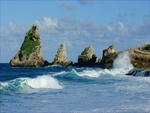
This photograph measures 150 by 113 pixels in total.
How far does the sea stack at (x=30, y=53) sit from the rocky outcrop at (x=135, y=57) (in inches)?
892

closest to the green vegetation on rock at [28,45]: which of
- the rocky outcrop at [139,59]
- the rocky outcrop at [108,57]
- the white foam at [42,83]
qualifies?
the rocky outcrop at [108,57]

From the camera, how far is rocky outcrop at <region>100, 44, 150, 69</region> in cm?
7125

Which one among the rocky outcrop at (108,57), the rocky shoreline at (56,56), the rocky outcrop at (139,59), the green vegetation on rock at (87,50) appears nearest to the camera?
the rocky outcrop at (139,59)

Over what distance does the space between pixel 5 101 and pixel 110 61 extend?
60653 millimetres

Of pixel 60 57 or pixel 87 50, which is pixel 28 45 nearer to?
pixel 60 57

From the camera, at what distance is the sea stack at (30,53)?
104 m

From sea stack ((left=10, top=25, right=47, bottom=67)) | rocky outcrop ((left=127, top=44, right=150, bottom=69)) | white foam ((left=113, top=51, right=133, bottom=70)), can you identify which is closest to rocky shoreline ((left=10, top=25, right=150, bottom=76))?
sea stack ((left=10, top=25, right=47, bottom=67))

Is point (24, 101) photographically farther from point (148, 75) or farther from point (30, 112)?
point (148, 75)

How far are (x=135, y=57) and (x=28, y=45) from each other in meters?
46.4

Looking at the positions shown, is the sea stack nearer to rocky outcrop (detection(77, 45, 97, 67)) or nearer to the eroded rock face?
the eroded rock face

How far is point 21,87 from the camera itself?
30469mm

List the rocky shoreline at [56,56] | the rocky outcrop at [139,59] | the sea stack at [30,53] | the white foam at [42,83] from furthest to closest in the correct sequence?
1. the sea stack at [30,53]
2. the rocky shoreline at [56,56]
3. the rocky outcrop at [139,59]
4. the white foam at [42,83]

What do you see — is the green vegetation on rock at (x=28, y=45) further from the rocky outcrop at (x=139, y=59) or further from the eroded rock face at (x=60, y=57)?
the rocky outcrop at (x=139, y=59)

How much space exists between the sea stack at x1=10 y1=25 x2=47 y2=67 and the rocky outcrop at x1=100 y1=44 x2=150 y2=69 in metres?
22.7
